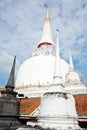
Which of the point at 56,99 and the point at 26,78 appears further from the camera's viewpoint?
the point at 26,78

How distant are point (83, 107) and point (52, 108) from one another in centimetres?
649

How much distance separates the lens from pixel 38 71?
30469mm

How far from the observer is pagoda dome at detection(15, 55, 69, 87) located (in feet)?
95.4

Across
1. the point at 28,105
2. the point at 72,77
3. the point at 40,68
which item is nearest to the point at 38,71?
the point at 40,68

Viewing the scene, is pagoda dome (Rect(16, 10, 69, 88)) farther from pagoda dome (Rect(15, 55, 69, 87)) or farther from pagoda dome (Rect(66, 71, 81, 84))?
pagoda dome (Rect(66, 71, 81, 84))

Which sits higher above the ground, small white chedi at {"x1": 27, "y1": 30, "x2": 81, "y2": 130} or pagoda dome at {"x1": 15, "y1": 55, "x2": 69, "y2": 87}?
pagoda dome at {"x1": 15, "y1": 55, "x2": 69, "y2": 87}

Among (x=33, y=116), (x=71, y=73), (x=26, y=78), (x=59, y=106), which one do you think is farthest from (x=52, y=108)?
(x=26, y=78)

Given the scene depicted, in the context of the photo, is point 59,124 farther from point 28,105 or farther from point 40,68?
point 40,68

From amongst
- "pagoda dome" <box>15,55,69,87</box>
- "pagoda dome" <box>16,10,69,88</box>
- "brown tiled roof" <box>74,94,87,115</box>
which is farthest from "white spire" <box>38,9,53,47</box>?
"brown tiled roof" <box>74,94,87,115</box>

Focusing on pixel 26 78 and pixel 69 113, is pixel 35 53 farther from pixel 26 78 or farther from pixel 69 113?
pixel 69 113

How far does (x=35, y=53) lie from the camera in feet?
119

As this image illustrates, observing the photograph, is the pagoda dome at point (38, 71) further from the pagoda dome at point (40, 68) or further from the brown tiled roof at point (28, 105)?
the brown tiled roof at point (28, 105)

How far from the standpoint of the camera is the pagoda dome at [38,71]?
29.1 m

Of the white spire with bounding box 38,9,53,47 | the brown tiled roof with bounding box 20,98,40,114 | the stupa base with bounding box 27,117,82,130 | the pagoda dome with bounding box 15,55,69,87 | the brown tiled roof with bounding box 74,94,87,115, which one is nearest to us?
the stupa base with bounding box 27,117,82,130
